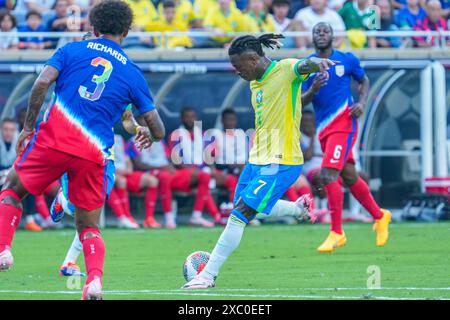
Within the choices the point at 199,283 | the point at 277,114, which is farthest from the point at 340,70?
the point at 199,283

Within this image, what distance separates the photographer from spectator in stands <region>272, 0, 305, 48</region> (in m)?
20.6

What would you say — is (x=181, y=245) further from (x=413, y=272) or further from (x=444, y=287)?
(x=444, y=287)

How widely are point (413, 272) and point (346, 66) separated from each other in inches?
152

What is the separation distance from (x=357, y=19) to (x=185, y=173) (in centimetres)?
414

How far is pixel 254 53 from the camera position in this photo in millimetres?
10352

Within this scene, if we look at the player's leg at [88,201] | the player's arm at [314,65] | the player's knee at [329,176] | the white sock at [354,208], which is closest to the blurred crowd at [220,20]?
the white sock at [354,208]

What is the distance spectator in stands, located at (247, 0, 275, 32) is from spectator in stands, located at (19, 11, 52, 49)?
11.8 ft

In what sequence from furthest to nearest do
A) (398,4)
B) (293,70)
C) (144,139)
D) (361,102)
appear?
1. (398,4)
2. (361,102)
3. (293,70)
4. (144,139)

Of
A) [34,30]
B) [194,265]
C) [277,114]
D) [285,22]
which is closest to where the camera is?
[194,265]

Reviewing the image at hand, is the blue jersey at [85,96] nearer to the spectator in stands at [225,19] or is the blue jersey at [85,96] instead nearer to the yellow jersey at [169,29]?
the yellow jersey at [169,29]

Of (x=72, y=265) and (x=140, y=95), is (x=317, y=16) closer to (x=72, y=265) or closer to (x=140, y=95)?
(x=72, y=265)

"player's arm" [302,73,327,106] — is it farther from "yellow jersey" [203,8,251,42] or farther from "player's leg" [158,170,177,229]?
"yellow jersey" [203,8,251,42]

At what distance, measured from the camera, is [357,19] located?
20.8m

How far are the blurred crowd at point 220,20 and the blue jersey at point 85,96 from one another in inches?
453
